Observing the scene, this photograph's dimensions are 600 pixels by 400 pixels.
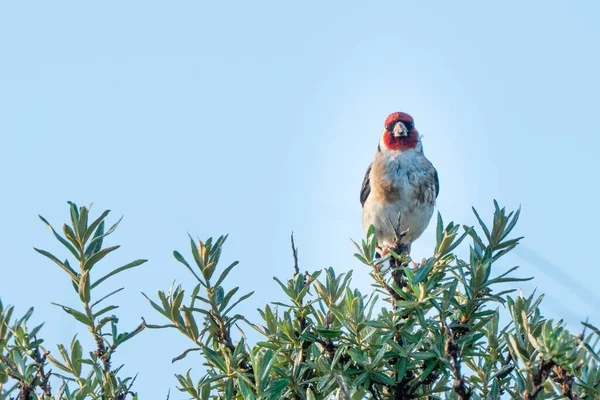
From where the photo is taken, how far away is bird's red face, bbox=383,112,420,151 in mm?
8562

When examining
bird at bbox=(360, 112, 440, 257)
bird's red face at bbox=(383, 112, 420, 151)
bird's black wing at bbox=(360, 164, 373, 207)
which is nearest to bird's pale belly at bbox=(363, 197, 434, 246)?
bird at bbox=(360, 112, 440, 257)

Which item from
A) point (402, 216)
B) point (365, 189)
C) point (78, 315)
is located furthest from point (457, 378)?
point (365, 189)

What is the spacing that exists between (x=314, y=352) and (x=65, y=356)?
0.89 meters

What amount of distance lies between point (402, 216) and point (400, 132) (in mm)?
1124

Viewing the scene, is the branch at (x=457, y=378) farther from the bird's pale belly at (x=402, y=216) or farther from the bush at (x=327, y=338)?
the bird's pale belly at (x=402, y=216)

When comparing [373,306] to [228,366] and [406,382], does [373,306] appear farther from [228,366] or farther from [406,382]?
[228,366]

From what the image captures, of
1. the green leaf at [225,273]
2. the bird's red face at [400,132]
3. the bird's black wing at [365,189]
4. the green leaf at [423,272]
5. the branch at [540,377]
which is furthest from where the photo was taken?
the bird's red face at [400,132]

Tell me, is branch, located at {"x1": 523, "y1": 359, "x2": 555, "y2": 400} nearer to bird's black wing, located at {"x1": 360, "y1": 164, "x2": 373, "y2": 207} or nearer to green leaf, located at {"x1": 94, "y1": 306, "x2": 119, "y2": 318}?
green leaf, located at {"x1": 94, "y1": 306, "x2": 119, "y2": 318}

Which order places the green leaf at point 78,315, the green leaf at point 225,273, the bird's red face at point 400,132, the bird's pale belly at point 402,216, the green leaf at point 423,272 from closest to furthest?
1. the green leaf at point 78,315
2. the green leaf at point 423,272
3. the green leaf at point 225,273
4. the bird's pale belly at point 402,216
5. the bird's red face at point 400,132

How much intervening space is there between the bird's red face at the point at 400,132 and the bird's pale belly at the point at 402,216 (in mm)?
768

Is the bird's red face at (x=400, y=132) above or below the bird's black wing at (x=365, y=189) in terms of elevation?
above

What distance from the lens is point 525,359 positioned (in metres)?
2.60

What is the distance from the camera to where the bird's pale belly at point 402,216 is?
782 centimetres

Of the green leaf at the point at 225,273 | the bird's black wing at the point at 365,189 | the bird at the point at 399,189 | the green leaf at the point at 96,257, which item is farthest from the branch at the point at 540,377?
the bird's black wing at the point at 365,189
